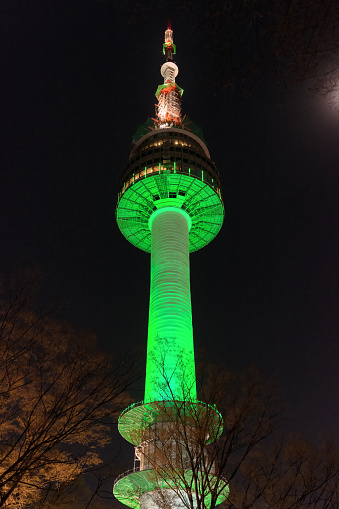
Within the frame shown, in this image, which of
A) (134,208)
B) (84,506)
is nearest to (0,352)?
(84,506)

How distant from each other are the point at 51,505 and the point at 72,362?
10.6m

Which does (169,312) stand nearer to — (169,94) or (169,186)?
(169,186)

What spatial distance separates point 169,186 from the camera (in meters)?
46.8

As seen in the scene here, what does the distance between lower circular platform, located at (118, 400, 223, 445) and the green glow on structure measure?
153 cm

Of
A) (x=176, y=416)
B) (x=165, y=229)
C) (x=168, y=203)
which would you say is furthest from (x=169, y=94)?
(x=176, y=416)

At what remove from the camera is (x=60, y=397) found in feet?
37.9

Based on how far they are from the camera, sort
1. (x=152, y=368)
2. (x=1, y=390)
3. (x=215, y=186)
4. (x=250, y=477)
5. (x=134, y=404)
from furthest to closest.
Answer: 1. (x=215, y=186)
2. (x=152, y=368)
3. (x=134, y=404)
4. (x=250, y=477)
5. (x=1, y=390)

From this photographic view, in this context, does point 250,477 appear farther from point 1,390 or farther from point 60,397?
point 1,390

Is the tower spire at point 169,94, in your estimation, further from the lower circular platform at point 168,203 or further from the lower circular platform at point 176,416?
the lower circular platform at point 176,416

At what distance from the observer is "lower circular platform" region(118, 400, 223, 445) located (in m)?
14.1

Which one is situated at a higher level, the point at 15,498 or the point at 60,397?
the point at 60,397

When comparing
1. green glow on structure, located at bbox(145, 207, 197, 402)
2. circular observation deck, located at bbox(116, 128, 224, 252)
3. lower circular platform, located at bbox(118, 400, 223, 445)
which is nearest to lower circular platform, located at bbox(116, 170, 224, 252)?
circular observation deck, located at bbox(116, 128, 224, 252)

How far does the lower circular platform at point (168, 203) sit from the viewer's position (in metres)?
46.7

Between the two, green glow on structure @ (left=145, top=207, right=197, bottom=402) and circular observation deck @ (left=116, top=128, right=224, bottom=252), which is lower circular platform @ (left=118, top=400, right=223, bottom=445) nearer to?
green glow on structure @ (left=145, top=207, right=197, bottom=402)
